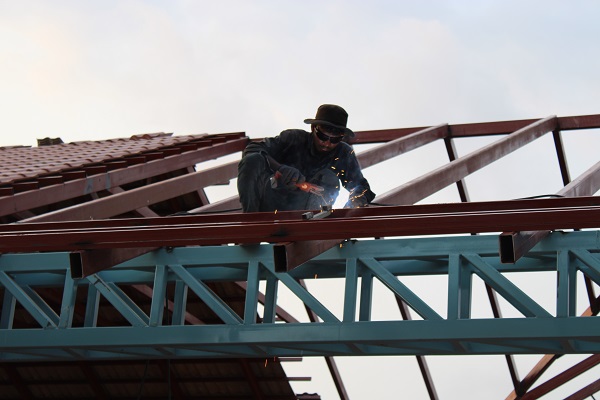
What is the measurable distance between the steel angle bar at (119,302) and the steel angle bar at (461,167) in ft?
7.73

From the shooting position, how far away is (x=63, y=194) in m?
11.6

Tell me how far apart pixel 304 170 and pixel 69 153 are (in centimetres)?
579

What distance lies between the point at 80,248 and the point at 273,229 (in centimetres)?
147

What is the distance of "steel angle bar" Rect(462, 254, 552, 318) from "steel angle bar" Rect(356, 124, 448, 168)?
448 cm

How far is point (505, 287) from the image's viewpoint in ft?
28.0

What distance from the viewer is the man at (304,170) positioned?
9.45 meters

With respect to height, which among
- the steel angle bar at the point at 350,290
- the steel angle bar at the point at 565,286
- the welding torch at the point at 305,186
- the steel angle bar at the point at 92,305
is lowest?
the steel angle bar at the point at 92,305

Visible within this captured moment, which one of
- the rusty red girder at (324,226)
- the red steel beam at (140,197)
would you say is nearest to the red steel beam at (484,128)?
the red steel beam at (140,197)

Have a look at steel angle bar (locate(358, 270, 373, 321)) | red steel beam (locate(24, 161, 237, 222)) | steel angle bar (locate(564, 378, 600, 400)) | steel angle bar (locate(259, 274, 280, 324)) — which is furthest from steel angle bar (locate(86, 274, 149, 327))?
steel angle bar (locate(564, 378, 600, 400))

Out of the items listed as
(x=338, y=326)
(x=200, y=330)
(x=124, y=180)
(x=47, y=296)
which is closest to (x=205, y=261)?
(x=200, y=330)

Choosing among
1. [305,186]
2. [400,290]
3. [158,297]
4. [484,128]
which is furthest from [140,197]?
[484,128]

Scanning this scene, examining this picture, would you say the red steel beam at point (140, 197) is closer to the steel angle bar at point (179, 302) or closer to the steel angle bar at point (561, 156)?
the steel angle bar at point (179, 302)

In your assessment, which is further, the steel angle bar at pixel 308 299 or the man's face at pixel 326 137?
the man's face at pixel 326 137

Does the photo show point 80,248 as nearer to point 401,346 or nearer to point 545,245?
point 401,346
